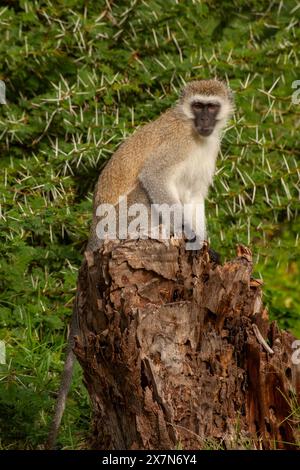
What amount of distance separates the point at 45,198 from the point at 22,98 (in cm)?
107

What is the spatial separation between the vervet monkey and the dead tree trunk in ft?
4.51

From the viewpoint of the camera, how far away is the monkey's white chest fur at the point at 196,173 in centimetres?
622

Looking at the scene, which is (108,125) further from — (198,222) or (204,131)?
(198,222)

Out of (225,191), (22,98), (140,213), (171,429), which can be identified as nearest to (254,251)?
(225,191)

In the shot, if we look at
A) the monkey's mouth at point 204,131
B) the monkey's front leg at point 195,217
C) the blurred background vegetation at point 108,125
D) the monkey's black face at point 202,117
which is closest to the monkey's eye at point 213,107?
the monkey's black face at point 202,117

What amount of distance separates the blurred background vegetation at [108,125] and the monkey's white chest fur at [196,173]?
58cm

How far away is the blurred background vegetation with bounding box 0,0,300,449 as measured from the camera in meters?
6.39

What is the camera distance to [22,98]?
7332 mm

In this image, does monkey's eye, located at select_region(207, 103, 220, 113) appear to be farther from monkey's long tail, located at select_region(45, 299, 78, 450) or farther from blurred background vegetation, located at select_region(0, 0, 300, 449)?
monkey's long tail, located at select_region(45, 299, 78, 450)

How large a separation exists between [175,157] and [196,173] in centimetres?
20

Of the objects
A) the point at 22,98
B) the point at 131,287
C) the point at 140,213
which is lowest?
the point at 131,287
